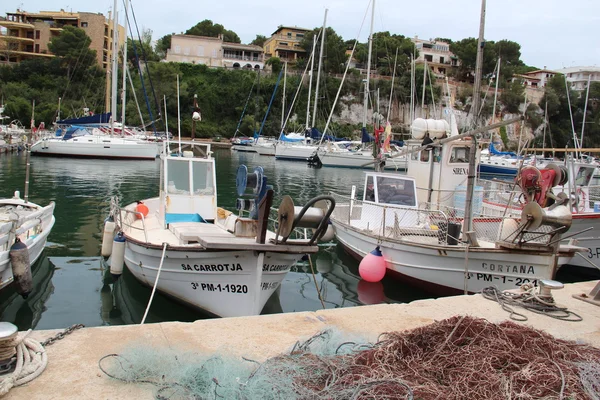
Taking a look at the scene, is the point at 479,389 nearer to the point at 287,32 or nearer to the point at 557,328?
the point at 557,328

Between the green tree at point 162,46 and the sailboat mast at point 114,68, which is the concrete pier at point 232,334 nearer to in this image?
the sailboat mast at point 114,68

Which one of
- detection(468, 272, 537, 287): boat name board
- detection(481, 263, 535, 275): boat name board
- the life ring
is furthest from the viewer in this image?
the life ring

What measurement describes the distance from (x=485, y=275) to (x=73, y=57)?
74316 millimetres

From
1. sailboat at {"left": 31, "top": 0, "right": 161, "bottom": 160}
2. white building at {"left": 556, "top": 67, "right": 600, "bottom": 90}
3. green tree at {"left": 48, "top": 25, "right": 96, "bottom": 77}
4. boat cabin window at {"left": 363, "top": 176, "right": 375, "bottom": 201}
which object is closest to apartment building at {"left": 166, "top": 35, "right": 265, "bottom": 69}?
green tree at {"left": 48, "top": 25, "right": 96, "bottom": 77}

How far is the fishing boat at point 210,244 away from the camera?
7.10m

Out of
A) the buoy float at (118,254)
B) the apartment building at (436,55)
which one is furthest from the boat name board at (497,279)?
the apartment building at (436,55)

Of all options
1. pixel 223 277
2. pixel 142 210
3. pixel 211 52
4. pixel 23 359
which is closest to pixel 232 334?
pixel 23 359

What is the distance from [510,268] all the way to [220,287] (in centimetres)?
546

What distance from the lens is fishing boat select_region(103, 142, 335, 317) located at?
7.10 m

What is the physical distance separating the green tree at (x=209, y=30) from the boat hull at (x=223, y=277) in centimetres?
10035

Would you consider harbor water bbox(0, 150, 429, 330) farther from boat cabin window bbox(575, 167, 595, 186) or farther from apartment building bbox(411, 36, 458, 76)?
apartment building bbox(411, 36, 458, 76)

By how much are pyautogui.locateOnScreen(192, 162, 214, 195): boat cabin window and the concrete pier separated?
20.3 feet

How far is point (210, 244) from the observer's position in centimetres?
719

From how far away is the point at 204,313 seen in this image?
27.8ft
